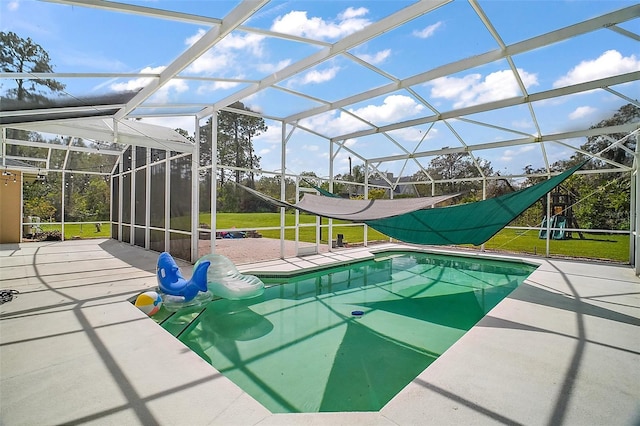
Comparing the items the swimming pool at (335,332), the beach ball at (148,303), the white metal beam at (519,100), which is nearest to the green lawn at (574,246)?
the swimming pool at (335,332)

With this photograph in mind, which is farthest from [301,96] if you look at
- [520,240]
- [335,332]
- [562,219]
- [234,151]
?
[562,219]

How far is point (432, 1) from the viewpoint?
331 centimetres

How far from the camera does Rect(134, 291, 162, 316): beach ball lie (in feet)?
13.7

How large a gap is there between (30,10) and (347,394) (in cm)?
450

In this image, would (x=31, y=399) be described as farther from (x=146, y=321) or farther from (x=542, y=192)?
(x=542, y=192)

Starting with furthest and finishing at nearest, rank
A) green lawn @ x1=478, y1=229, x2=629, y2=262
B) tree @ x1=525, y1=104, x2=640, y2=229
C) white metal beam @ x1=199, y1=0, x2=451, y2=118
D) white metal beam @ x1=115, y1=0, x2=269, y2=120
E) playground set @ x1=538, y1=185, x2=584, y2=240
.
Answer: playground set @ x1=538, y1=185, x2=584, y2=240
tree @ x1=525, y1=104, x2=640, y2=229
green lawn @ x1=478, y1=229, x2=629, y2=262
white metal beam @ x1=199, y1=0, x2=451, y2=118
white metal beam @ x1=115, y1=0, x2=269, y2=120

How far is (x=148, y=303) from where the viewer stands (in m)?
4.18

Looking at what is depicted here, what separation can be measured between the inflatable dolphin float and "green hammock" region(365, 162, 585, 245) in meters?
2.82

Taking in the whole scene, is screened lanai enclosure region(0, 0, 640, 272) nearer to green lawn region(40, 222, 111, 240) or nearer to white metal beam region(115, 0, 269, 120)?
white metal beam region(115, 0, 269, 120)

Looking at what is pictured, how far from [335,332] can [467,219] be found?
2.59 metres

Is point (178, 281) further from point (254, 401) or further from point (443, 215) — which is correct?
point (443, 215)

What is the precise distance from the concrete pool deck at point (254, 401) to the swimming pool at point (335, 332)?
483mm

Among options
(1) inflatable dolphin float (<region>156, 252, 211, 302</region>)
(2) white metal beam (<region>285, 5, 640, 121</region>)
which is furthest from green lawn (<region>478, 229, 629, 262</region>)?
(1) inflatable dolphin float (<region>156, 252, 211, 302</region>)

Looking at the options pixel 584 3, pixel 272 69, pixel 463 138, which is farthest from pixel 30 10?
pixel 463 138
